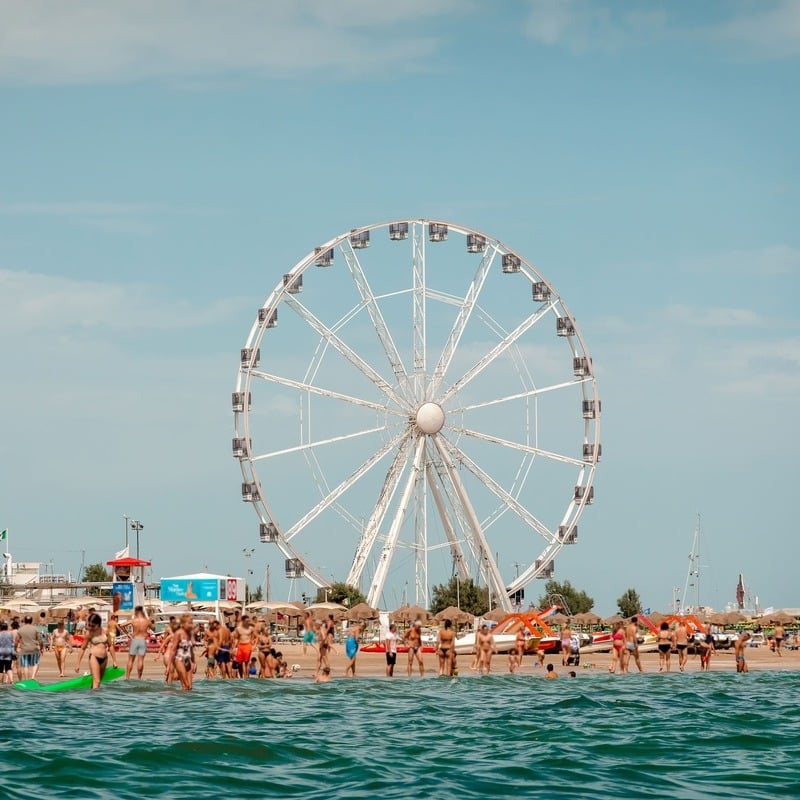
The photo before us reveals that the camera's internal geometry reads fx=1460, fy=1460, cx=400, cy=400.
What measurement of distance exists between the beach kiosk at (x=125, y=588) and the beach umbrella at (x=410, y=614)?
38.7 feet

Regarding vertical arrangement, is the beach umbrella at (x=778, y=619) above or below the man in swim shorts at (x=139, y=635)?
above

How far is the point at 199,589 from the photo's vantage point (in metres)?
66.8

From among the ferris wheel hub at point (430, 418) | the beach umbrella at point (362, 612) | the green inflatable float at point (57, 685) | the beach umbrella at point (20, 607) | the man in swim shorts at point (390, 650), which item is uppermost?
the ferris wheel hub at point (430, 418)

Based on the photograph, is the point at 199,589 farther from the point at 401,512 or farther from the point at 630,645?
the point at 630,645

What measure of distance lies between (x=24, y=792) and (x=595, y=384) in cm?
5372

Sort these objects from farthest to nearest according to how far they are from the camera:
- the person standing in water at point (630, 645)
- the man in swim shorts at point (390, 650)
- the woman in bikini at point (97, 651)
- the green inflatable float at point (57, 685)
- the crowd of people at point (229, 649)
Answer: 1. the person standing in water at point (630, 645)
2. the man in swim shorts at point (390, 650)
3. the green inflatable float at point (57, 685)
4. the crowd of people at point (229, 649)
5. the woman in bikini at point (97, 651)

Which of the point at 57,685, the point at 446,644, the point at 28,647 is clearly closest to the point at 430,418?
the point at 446,644

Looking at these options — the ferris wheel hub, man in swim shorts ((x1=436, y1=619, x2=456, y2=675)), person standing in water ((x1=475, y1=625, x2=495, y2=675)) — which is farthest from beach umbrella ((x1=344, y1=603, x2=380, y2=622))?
man in swim shorts ((x1=436, y1=619, x2=456, y2=675))

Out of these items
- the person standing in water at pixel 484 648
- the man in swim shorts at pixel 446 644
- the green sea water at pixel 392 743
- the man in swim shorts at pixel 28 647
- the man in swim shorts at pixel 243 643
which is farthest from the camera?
the person standing in water at pixel 484 648

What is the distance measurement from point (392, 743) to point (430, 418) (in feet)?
139

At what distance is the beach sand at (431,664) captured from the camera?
38.5 meters

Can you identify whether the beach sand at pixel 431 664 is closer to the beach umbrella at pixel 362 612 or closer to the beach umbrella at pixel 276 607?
the beach umbrella at pixel 362 612

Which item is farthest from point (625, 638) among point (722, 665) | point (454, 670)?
point (722, 665)

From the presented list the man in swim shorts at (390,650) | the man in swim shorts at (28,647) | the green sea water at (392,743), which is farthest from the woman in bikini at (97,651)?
the man in swim shorts at (390,650)
